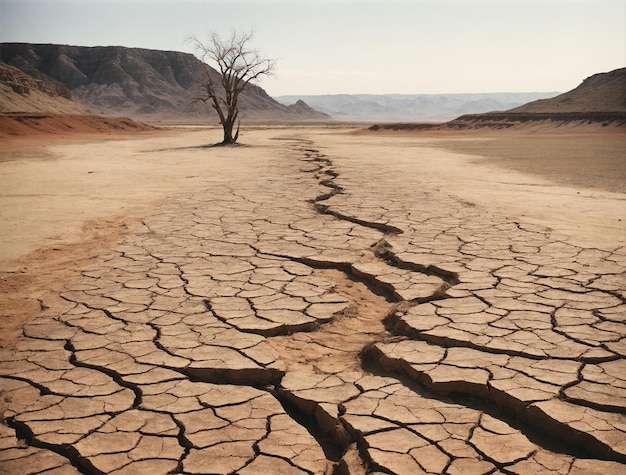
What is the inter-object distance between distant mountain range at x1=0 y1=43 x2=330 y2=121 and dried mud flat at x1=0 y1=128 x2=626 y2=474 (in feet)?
285

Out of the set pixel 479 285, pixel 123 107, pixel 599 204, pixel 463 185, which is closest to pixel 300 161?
pixel 463 185

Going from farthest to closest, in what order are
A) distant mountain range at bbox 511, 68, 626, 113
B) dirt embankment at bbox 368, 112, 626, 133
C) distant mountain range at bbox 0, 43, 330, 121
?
distant mountain range at bbox 0, 43, 330, 121
distant mountain range at bbox 511, 68, 626, 113
dirt embankment at bbox 368, 112, 626, 133

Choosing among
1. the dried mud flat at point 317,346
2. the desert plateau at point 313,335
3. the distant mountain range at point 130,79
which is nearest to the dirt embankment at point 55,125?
the desert plateau at point 313,335

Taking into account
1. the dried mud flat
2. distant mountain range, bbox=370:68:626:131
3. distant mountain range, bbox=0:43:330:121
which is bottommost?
the dried mud flat

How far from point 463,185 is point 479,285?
6063 millimetres

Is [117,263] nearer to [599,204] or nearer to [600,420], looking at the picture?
[600,420]

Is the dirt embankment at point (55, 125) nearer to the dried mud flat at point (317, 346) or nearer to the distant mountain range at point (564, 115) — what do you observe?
the distant mountain range at point (564, 115)

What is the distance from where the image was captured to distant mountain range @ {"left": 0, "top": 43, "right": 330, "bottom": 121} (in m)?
95.7

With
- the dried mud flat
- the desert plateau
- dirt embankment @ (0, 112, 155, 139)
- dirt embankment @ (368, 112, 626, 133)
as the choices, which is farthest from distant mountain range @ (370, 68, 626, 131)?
the dried mud flat

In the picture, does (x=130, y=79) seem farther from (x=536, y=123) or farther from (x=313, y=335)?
(x=313, y=335)

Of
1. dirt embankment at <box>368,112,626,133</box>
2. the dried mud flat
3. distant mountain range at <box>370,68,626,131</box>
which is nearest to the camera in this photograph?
the dried mud flat

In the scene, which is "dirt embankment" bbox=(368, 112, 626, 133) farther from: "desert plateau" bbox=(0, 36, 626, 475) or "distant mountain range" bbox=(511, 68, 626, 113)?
"desert plateau" bbox=(0, 36, 626, 475)

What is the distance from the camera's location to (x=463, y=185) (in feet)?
32.7

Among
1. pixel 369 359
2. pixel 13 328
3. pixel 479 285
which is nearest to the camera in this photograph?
pixel 369 359
